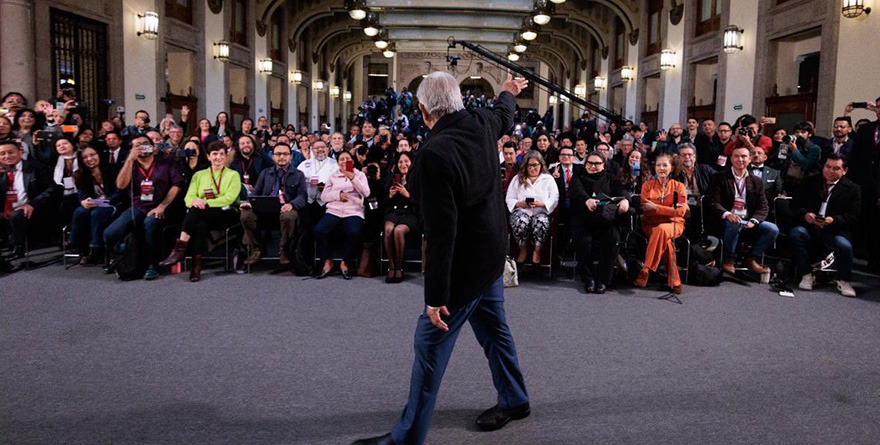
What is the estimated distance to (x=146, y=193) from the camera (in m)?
7.52

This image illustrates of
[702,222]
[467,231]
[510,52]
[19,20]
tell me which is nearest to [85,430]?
[467,231]

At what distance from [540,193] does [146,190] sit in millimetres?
4335

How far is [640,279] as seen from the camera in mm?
6957

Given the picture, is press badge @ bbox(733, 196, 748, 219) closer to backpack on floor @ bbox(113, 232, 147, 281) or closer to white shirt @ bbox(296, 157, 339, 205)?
white shirt @ bbox(296, 157, 339, 205)

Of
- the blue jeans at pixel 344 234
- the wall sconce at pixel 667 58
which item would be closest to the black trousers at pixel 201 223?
the blue jeans at pixel 344 234

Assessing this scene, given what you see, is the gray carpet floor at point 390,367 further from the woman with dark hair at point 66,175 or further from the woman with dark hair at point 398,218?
the woman with dark hair at point 66,175

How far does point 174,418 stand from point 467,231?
185 centimetres

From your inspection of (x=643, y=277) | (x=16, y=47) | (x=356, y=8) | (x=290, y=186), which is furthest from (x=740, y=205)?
(x=356, y=8)

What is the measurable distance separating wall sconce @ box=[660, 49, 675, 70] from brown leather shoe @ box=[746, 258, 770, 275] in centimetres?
1086

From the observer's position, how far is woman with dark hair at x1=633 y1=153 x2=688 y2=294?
6.88m

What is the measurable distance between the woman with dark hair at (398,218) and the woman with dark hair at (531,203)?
1.11 m

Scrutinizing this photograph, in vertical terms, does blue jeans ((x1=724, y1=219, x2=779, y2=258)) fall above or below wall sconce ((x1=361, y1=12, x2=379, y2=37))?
below

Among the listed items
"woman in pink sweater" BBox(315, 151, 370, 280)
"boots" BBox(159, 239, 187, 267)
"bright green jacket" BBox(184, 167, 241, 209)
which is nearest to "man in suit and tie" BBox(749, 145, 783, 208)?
"woman in pink sweater" BBox(315, 151, 370, 280)

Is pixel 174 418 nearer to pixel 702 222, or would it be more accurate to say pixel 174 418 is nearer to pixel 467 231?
pixel 467 231
